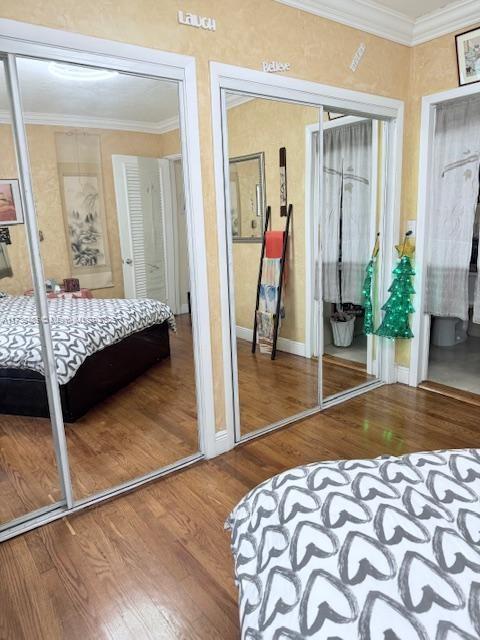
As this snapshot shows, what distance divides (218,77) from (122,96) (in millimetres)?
521

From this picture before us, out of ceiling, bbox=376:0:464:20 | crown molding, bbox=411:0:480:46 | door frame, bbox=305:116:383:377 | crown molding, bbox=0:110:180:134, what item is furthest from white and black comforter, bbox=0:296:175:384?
crown molding, bbox=411:0:480:46

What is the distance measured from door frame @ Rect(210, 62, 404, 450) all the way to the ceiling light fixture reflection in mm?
555

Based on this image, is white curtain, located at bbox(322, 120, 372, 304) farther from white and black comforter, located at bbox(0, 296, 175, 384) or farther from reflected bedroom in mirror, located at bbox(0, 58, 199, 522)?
white and black comforter, located at bbox(0, 296, 175, 384)

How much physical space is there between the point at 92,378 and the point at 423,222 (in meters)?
2.75

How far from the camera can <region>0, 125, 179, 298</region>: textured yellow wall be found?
2018 millimetres

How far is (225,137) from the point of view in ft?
8.12

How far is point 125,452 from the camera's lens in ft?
8.96

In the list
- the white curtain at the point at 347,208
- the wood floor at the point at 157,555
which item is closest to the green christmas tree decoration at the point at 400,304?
the white curtain at the point at 347,208

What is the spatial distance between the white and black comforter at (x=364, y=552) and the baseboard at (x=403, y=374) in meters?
2.51

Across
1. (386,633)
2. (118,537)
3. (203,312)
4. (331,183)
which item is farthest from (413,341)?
(386,633)

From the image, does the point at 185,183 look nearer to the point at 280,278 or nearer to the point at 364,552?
the point at 280,278

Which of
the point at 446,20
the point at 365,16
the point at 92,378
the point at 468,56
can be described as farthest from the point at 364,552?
the point at 446,20

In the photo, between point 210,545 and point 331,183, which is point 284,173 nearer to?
point 331,183

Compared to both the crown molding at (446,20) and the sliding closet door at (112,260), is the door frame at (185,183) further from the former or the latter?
the crown molding at (446,20)
